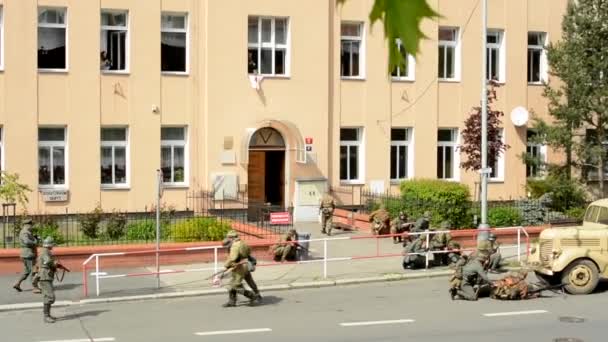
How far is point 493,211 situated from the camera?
91.6 ft

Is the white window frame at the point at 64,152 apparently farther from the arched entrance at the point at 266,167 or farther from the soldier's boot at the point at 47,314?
the soldier's boot at the point at 47,314

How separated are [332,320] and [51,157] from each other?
15.1 meters

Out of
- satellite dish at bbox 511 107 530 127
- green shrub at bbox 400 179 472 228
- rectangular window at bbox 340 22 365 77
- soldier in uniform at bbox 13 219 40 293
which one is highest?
rectangular window at bbox 340 22 365 77

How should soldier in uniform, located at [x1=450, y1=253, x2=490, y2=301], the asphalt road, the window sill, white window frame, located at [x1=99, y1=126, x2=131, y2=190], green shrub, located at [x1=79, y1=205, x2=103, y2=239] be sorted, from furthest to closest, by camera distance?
white window frame, located at [x1=99, y1=126, x2=131, y2=190] → the window sill → green shrub, located at [x1=79, y1=205, x2=103, y2=239] → soldier in uniform, located at [x1=450, y1=253, x2=490, y2=301] → the asphalt road

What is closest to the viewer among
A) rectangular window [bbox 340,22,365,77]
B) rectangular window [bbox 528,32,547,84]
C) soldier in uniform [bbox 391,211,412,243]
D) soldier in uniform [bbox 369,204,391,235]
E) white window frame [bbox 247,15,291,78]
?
soldier in uniform [bbox 391,211,412,243]

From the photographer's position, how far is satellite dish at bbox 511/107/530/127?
1293 inches

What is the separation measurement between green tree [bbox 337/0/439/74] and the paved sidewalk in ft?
54.2

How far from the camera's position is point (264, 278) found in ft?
66.1

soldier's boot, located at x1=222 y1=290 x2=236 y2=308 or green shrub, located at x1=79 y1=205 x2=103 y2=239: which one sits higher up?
green shrub, located at x1=79 y1=205 x2=103 y2=239

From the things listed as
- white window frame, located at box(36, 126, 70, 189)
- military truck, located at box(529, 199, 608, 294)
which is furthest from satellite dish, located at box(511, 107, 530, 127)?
white window frame, located at box(36, 126, 70, 189)

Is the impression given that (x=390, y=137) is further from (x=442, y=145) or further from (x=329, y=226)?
(x=329, y=226)

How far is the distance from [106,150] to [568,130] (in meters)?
15.7

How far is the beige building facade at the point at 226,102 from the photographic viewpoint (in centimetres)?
2706

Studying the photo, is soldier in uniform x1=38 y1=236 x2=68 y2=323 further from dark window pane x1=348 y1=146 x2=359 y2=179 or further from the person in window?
dark window pane x1=348 y1=146 x2=359 y2=179
